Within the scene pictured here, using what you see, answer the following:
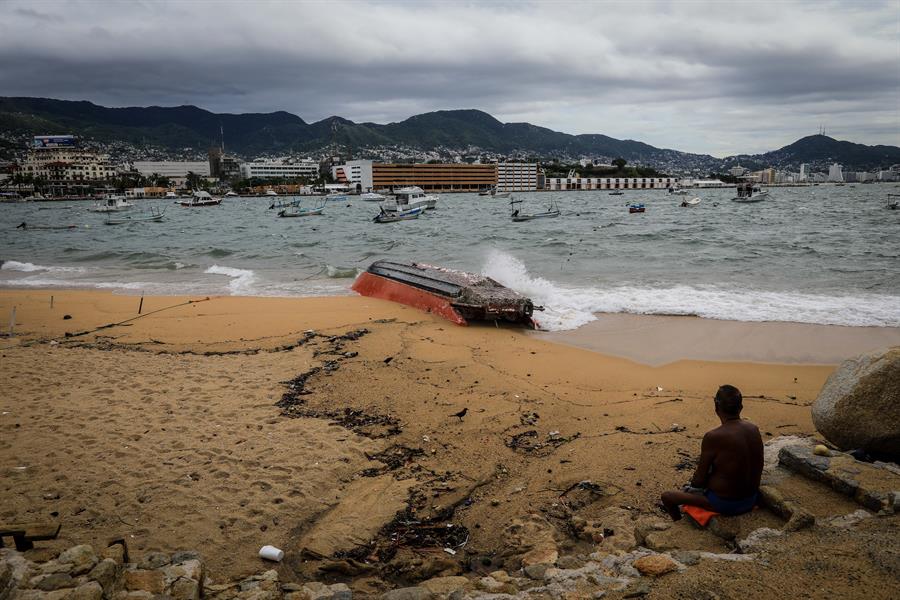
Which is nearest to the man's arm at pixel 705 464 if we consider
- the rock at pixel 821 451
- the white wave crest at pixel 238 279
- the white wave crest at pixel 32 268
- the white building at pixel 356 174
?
the rock at pixel 821 451

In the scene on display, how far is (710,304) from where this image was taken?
12.8 m

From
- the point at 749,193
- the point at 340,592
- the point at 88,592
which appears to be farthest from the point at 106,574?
the point at 749,193

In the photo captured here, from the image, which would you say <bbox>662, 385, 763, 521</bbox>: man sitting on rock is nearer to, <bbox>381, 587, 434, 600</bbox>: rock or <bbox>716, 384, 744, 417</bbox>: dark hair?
<bbox>716, 384, 744, 417</bbox>: dark hair

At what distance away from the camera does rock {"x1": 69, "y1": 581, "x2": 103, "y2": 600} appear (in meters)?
3.09

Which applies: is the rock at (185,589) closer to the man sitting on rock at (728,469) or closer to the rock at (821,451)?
the man sitting on rock at (728,469)

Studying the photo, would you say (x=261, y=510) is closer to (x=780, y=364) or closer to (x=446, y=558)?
(x=446, y=558)

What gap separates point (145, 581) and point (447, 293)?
9095mm

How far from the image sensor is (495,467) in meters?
5.42

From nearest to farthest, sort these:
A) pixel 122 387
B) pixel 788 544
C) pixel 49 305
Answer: pixel 788 544
pixel 122 387
pixel 49 305

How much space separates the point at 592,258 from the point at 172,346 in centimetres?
1662

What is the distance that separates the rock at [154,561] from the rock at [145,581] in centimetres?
18

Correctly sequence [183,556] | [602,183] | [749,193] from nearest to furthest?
1. [183,556]
2. [749,193]
3. [602,183]

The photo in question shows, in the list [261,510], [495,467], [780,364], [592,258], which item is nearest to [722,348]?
[780,364]

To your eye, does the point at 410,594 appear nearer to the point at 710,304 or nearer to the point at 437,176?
the point at 710,304
